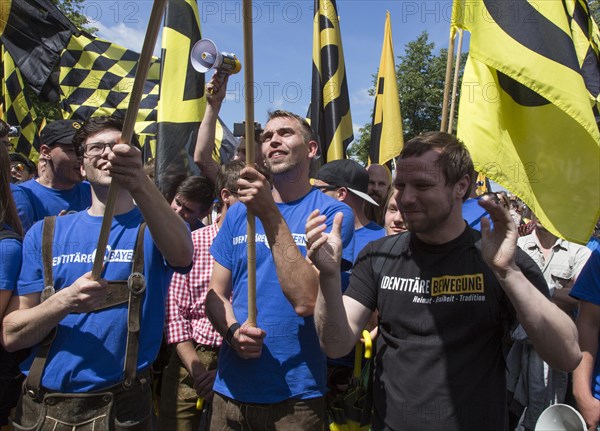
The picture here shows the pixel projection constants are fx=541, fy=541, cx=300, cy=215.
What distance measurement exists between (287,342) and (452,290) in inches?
29.4

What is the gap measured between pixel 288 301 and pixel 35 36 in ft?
14.7

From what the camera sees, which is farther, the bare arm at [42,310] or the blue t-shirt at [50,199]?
the blue t-shirt at [50,199]

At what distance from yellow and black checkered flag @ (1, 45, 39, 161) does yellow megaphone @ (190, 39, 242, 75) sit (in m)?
3.52

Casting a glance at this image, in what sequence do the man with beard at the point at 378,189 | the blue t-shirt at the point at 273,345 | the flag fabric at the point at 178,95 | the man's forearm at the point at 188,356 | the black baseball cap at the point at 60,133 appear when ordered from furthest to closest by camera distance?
1. the man with beard at the point at 378,189
2. the flag fabric at the point at 178,95
3. the black baseball cap at the point at 60,133
4. the man's forearm at the point at 188,356
5. the blue t-shirt at the point at 273,345

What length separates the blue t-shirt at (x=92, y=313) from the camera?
6.61 feet

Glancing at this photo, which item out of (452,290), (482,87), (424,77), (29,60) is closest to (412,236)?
(452,290)

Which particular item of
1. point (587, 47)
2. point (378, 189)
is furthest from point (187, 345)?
point (587, 47)

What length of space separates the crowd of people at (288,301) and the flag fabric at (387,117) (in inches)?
127

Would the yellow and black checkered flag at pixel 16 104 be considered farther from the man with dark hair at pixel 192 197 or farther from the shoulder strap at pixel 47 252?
the shoulder strap at pixel 47 252

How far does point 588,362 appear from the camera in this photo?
2.39m

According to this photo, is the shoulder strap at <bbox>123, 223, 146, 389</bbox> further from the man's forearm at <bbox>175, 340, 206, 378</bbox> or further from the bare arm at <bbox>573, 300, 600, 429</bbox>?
the bare arm at <bbox>573, 300, 600, 429</bbox>

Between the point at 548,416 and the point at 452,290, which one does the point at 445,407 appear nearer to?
the point at 452,290

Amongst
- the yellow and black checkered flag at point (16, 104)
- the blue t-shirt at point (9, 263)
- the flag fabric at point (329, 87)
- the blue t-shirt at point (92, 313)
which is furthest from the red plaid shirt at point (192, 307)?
the yellow and black checkered flag at point (16, 104)

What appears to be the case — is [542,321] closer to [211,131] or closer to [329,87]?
[211,131]
